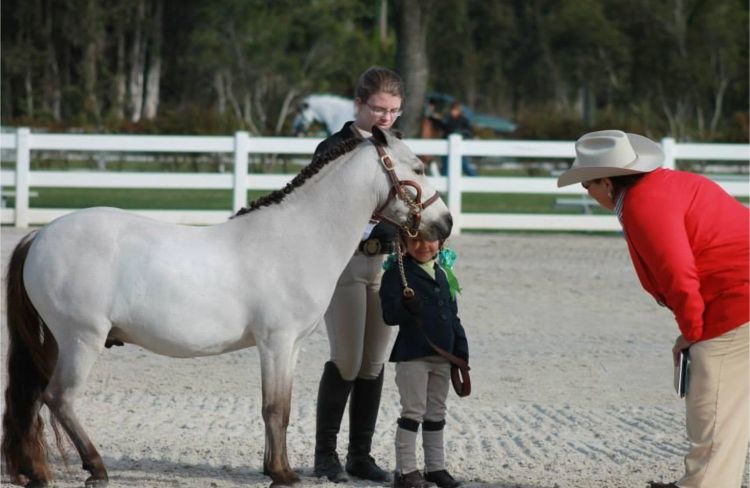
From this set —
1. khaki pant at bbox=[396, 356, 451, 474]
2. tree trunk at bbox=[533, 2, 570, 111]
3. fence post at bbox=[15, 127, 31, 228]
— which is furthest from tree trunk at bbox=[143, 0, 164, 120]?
khaki pant at bbox=[396, 356, 451, 474]

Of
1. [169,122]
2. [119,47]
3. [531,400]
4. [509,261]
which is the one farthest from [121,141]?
[119,47]

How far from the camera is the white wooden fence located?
16.3 meters

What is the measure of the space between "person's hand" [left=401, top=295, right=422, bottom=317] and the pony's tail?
154cm

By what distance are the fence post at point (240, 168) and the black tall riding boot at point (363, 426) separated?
10863mm

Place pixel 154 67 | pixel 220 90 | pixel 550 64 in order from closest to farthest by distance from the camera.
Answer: pixel 220 90
pixel 154 67
pixel 550 64

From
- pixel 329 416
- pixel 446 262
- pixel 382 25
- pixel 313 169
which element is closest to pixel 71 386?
pixel 329 416

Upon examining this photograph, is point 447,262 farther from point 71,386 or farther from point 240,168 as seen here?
point 240,168

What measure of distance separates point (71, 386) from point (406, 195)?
63.3 inches

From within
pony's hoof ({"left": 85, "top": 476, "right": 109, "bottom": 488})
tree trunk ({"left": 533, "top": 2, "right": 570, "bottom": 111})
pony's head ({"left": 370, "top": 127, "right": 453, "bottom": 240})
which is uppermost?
tree trunk ({"left": 533, "top": 2, "right": 570, "bottom": 111})

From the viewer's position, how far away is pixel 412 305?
17.5 feet

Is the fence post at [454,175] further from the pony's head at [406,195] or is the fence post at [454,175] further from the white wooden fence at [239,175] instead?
the pony's head at [406,195]

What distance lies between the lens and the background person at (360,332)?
5.50m

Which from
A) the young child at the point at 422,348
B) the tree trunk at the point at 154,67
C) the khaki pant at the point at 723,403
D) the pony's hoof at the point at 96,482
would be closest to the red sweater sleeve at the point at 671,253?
the khaki pant at the point at 723,403

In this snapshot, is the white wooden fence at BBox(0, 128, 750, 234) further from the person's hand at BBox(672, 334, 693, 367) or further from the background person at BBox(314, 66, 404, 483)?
the person's hand at BBox(672, 334, 693, 367)
